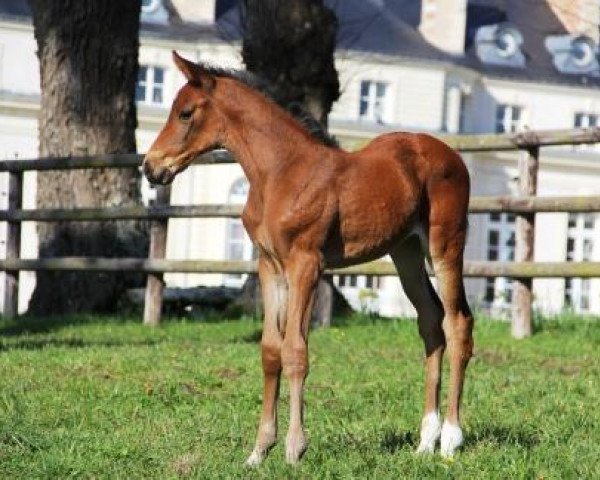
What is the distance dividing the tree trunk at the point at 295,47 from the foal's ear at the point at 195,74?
723cm

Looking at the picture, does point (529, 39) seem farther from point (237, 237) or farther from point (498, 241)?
point (237, 237)

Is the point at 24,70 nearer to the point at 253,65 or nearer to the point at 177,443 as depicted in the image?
the point at 253,65

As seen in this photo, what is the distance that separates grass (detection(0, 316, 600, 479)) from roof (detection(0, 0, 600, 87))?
32993mm

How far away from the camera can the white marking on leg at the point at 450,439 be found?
535 cm

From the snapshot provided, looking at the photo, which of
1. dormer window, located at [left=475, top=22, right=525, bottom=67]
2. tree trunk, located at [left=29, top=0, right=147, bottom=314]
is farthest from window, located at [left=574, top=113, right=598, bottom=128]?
tree trunk, located at [left=29, top=0, right=147, bottom=314]

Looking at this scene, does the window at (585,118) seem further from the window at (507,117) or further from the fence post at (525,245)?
the fence post at (525,245)

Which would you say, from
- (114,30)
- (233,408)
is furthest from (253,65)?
(233,408)

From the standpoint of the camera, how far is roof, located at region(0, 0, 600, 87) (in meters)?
43.5

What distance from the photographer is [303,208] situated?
5.00 metres

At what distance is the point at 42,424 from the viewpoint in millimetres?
6461

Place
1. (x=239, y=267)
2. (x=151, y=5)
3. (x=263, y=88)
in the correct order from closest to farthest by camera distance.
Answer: (x=263, y=88) < (x=239, y=267) < (x=151, y=5)

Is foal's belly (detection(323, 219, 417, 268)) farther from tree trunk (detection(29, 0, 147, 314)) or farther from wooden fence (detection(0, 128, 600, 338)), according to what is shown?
tree trunk (detection(29, 0, 147, 314))

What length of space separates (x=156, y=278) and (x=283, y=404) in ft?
17.8

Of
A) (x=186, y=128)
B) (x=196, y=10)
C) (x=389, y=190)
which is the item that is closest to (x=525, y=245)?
(x=389, y=190)
